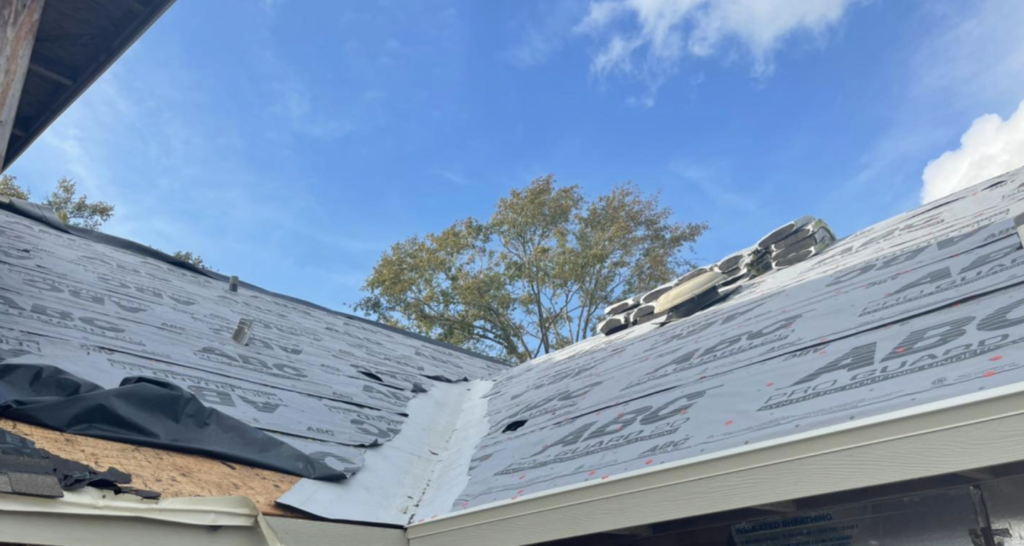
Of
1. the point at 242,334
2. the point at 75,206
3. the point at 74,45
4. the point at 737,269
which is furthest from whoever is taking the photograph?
the point at 75,206

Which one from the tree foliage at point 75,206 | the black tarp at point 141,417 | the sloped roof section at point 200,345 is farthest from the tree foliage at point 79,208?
the black tarp at point 141,417

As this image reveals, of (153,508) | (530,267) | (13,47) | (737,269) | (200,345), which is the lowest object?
(153,508)

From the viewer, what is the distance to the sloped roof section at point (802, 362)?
1.99 metres

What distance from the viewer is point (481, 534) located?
2.54m

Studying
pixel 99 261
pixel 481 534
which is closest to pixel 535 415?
pixel 481 534

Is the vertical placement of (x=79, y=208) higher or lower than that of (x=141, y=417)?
higher

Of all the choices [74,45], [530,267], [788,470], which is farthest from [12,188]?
[788,470]

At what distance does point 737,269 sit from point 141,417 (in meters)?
5.44

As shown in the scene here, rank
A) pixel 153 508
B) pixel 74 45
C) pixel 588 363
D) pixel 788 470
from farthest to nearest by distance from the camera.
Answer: pixel 588 363, pixel 74 45, pixel 153 508, pixel 788 470

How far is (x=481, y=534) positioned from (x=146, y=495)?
1.21m

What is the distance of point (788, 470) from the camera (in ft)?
5.84

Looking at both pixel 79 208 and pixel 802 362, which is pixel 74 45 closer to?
pixel 802 362

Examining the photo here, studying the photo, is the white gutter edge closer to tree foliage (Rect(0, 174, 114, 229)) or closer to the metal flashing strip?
the metal flashing strip

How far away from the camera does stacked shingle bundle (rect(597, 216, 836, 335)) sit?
19.1 ft
